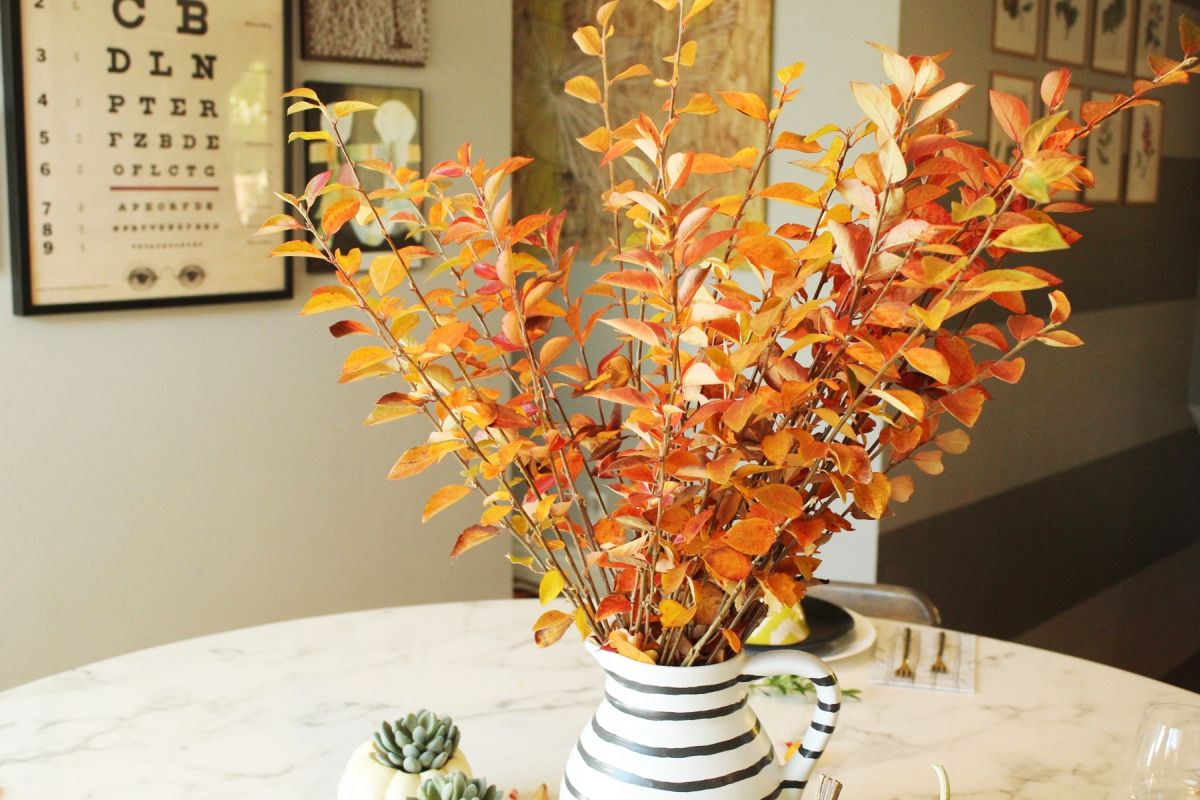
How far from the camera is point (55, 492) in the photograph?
2.57 metres

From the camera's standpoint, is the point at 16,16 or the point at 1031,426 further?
the point at 1031,426

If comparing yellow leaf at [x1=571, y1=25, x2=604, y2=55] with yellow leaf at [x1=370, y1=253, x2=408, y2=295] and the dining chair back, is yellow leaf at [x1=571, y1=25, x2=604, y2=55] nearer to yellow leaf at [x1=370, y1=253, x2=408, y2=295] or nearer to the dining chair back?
yellow leaf at [x1=370, y1=253, x2=408, y2=295]

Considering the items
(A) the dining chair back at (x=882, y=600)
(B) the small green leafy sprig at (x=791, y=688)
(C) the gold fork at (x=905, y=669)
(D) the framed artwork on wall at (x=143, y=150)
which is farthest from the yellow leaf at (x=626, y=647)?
(D) the framed artwork on wall at (x=143, y=150)

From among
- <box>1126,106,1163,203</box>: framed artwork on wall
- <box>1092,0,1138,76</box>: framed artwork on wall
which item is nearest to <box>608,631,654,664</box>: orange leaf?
<box>1092,0,1138,76</box>: framed artwork on wall

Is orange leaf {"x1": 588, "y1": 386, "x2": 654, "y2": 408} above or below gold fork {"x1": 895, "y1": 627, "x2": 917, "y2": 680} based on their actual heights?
above

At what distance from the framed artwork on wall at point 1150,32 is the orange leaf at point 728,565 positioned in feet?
11.6

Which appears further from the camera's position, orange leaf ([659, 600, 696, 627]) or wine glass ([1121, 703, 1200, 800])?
Answer: wine glass ([1121, 703, 1200, 800])

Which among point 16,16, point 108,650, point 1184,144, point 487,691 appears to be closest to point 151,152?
point 16,16

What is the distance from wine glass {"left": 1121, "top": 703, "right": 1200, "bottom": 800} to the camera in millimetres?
1043

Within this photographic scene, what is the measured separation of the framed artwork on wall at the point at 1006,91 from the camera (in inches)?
127

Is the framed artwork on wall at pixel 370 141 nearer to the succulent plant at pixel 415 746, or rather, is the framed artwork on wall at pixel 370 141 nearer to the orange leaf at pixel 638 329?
the succulent plant at pixel 415 746

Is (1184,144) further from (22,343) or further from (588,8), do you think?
(22,343)

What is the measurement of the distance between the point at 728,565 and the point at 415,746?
0.44 m

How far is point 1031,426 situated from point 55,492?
2710 millimetres
